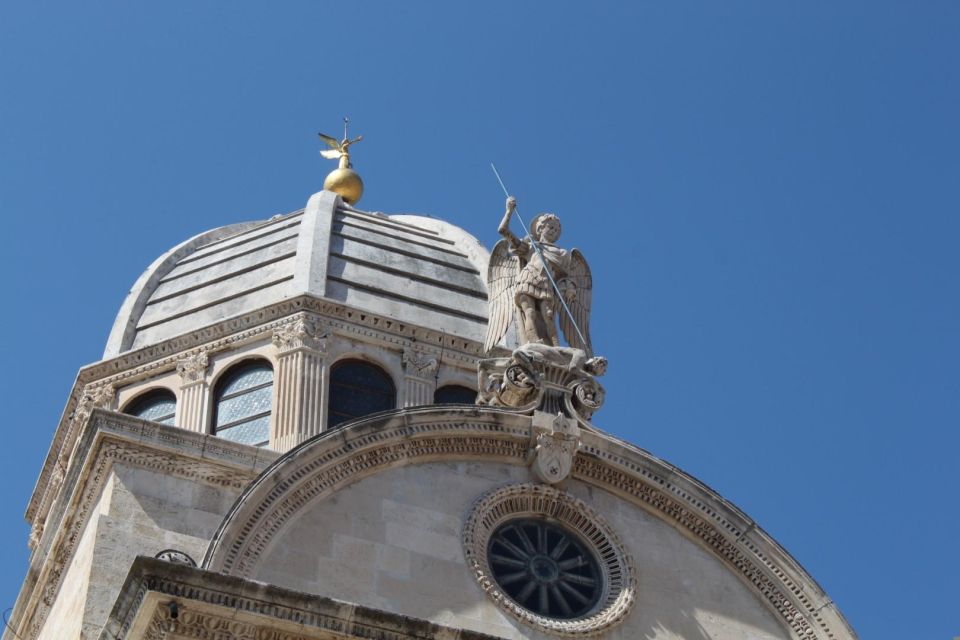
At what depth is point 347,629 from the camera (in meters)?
23.4

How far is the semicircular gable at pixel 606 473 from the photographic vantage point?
2609 cm

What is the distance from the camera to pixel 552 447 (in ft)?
89.6

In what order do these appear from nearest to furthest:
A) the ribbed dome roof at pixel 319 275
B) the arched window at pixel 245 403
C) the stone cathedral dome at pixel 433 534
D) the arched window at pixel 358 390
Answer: the stone cathedral dome at pixel 433 534, the arched window at pixel 245 403, the arched window at pixel 358 390, the ribbed dome roof at pixel 319 275

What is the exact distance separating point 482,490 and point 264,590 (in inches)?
174

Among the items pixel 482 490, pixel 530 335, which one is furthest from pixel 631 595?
pixel 530 335

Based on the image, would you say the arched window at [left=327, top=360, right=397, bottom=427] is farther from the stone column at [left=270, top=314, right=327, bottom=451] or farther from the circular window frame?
the circular window frame

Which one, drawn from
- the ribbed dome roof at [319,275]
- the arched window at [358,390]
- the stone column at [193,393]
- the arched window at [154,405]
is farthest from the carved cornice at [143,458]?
the ribbed dome roof at [319,275]

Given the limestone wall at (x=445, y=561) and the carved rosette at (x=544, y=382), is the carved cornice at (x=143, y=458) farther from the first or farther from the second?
the carved rosette at (x=544, y=382)

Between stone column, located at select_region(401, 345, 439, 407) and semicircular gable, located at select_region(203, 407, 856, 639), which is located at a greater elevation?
stone column, located at select_region(401, 345, 439, 407)

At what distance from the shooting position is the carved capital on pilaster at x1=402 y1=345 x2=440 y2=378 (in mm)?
37344

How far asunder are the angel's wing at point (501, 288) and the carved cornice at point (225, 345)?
25.8 ft

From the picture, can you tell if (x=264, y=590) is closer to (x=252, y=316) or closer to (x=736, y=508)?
(x=736, y=508)

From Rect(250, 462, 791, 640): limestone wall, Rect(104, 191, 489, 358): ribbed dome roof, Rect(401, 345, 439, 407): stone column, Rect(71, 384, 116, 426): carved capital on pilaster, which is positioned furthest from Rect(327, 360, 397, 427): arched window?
Rect(250, 462, 791, 640): limestone wall

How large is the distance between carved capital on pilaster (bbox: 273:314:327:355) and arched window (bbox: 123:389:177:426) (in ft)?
7.00
